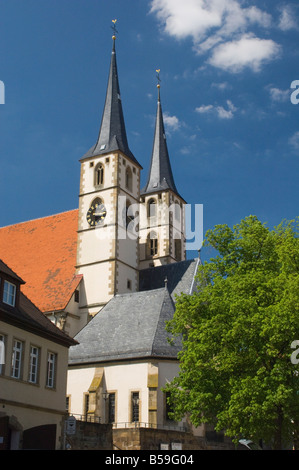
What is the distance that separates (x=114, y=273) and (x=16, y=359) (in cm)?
2021

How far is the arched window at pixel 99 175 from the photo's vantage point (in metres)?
45.9

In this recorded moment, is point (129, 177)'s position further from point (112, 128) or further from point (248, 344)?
point (248, 344)

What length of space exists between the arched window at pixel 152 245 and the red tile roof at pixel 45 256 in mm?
7762

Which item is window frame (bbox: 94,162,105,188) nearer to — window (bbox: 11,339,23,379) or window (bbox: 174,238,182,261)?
window (bbox: 174,238,182,261)

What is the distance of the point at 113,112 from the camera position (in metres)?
49.0

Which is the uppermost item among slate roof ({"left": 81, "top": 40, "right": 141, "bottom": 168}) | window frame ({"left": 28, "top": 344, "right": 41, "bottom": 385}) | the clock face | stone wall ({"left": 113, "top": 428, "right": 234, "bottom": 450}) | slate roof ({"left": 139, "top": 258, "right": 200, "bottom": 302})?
slate roof ({"left": 81, "top": 40, "right": 141, "bottom": 168})

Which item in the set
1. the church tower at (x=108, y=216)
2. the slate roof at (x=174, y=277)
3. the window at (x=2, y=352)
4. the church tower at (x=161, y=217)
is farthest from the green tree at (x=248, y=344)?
the church tower at (x=161, y=217)

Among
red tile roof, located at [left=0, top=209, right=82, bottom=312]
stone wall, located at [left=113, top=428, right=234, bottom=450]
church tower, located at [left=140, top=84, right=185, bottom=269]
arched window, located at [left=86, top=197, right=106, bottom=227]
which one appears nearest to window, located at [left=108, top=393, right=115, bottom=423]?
stone wall, located at [left=113, top=428, right=234, bottom=450]

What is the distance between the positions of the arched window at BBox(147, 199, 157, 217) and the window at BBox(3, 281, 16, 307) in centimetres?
3320

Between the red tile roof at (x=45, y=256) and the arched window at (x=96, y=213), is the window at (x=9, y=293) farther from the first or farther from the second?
the arched window at (x=96, y=213)

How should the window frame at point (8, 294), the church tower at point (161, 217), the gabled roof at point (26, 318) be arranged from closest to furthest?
the gabled roof at point (26, 318), the window frame at point (8, 294), the church tower at point (161, 217)

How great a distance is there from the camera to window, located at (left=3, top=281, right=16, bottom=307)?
72.1 ft

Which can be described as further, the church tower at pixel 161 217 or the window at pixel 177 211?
the window at pixel 177 211
